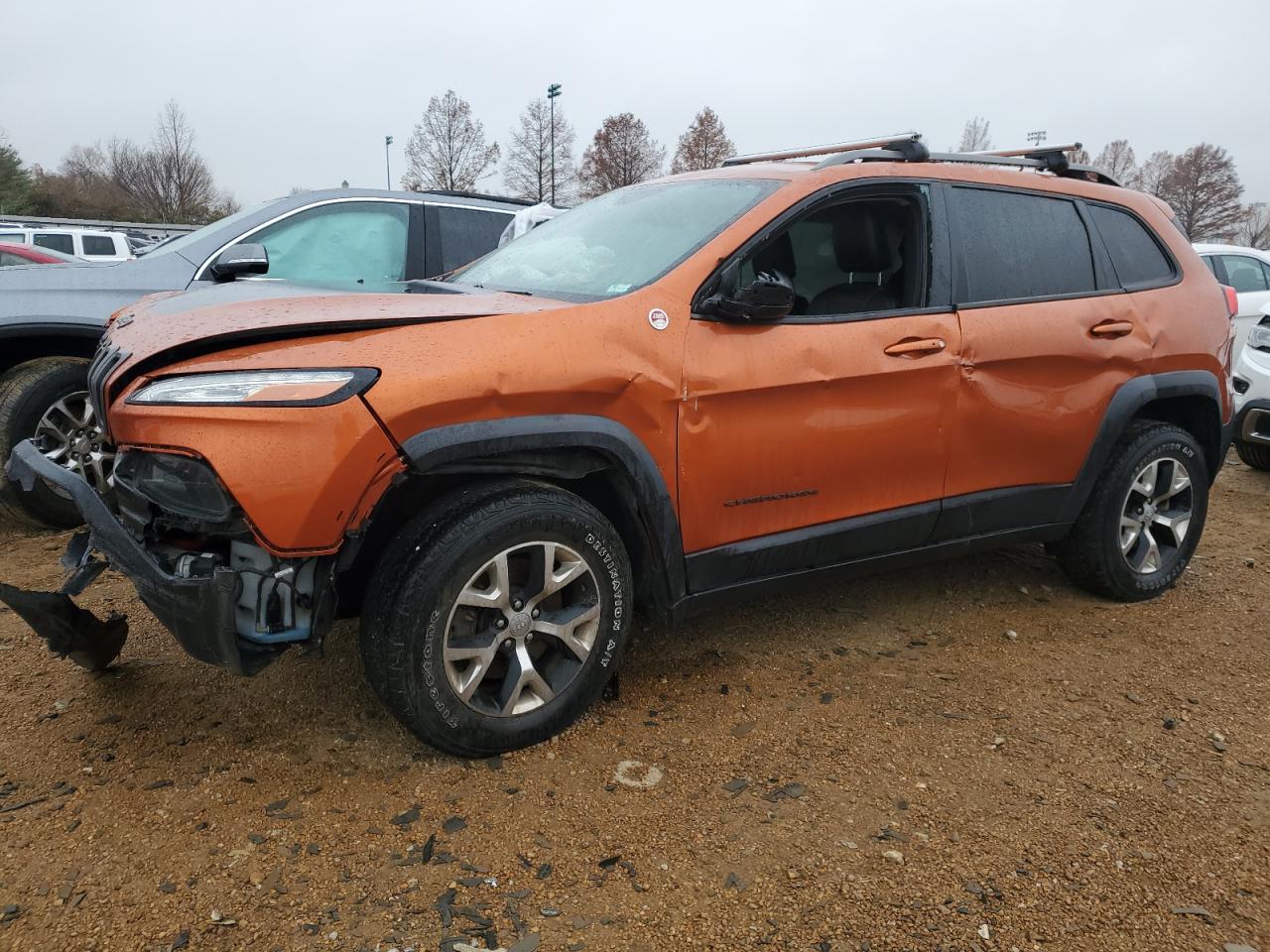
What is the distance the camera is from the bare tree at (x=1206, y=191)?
5659 centimetres

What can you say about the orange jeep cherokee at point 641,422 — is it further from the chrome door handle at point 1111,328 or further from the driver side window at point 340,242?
the driver side window at point 340,242

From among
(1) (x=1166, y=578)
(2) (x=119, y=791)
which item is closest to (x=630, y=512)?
(2) (x=119, y=791)

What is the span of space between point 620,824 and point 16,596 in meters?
1.82

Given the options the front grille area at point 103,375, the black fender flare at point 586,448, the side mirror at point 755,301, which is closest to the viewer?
the black fender flare at point 586,448

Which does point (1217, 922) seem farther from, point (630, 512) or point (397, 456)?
point (397, 456)

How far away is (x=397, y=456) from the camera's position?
2.33 metres

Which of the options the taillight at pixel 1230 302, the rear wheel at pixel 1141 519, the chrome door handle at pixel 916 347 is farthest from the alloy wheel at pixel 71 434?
the taillight at pixel 1230 302

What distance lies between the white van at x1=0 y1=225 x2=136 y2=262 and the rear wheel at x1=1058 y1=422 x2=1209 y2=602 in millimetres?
18565

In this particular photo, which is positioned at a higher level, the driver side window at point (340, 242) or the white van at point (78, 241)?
the white van at point (78, 241)

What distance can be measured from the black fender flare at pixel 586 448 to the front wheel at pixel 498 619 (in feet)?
0.43

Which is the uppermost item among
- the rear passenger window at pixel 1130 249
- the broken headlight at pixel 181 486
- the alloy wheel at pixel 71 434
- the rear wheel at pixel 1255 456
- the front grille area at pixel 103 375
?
the rear passenger window at pixel 1130 249

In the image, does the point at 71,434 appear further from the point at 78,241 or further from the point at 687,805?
the point at 78,241

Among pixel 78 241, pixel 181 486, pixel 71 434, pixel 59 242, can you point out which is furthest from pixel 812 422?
pixel 59 242

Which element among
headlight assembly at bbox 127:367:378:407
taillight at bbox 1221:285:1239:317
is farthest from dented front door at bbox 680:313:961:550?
taillight at bbox 1221:285:1239:317
